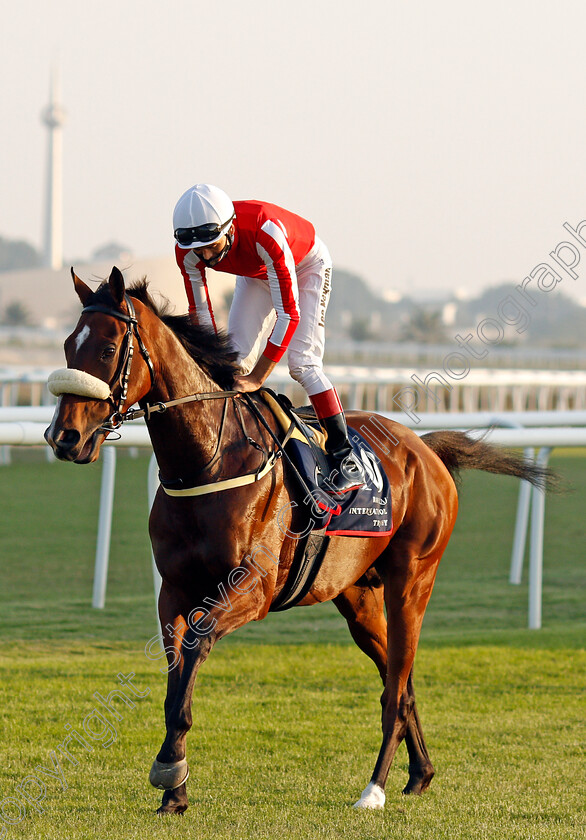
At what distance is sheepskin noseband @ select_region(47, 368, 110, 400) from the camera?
9.06 feet

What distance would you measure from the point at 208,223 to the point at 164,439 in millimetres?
675

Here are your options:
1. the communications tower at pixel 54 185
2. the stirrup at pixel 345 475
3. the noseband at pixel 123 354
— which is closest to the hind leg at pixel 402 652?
the stirrup at pixel 345 475

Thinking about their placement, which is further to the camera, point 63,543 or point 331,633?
point 63,543

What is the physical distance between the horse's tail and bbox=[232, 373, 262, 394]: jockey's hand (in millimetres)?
1130

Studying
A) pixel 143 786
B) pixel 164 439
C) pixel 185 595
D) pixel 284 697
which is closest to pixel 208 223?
pixel 164 439

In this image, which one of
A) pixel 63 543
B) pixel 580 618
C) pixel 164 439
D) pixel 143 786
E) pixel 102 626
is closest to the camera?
pixel 164 439

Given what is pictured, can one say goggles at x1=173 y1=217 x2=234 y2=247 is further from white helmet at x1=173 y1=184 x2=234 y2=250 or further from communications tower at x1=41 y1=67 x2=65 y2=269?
communications tower at x1=41 y1=67 x2=65 y2=269

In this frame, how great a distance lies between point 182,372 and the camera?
313 cm

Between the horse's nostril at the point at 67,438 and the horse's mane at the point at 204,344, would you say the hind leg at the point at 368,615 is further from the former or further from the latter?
the horse's nostril at the point at 67,438

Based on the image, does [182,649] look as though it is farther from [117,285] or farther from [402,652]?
[117,285]

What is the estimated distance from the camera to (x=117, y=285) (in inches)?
114

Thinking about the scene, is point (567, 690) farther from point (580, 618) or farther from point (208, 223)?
point (208, 223)

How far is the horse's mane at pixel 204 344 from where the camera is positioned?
10.6ft

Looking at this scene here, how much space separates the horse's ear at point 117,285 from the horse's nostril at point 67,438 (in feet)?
1.37
